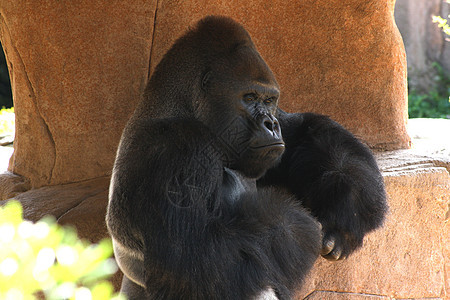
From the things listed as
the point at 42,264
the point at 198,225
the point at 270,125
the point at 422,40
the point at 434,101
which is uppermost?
the point at 42,264

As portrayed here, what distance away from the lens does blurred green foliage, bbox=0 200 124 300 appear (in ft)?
2.30

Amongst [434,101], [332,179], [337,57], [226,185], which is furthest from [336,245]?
[434,101]

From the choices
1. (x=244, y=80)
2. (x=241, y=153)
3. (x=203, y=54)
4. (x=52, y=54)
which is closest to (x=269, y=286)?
(x=241, y=153)

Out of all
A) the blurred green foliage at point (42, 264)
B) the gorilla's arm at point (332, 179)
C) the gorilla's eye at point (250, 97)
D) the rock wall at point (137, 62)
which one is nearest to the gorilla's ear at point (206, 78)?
the gorilla's eye at point (250, 97)

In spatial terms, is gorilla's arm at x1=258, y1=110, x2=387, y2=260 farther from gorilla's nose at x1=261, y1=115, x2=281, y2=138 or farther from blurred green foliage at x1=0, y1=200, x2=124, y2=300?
blurred green foliage at x1=0, y1=200, x2=124, y2=300

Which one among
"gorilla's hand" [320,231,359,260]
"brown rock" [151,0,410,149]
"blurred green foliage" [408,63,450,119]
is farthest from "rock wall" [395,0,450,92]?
"gorilla's hand" [320,231,359,260]

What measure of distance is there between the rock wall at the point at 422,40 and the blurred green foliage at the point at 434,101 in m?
0.21

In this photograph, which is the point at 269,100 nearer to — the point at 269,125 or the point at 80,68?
the point at 269,125

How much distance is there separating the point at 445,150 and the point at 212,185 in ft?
6.31

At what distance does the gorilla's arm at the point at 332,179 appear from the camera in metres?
2.32

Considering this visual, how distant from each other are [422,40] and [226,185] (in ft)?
33.5

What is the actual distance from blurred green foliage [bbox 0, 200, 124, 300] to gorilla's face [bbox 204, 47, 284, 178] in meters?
1.44

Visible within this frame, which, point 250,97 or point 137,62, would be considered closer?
point 250,97

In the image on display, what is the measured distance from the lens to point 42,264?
2.34ft
